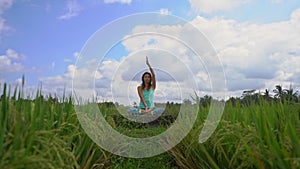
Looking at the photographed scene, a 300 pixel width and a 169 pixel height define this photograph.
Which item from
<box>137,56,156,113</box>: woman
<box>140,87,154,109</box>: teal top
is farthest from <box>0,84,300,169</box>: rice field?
<box>140,87,154,109</box>: teal top

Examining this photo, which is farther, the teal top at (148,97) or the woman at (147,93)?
the teal top at (148,97)

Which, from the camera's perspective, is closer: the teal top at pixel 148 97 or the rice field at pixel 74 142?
the rice field at pixel 74 142

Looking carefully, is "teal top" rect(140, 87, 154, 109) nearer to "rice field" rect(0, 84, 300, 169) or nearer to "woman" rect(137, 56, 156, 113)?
"woman" rect(137, 56, 156, 113)

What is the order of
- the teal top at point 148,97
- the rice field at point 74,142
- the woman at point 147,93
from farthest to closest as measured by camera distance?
the teal top at point 148,97, the woman at point 147,93, the rice field at point 74,142

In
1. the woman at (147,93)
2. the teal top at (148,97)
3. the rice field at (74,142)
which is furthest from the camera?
the teal top at (148,97)

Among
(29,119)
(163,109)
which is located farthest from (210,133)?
(163,109)

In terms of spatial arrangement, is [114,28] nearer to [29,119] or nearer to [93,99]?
[93,99]

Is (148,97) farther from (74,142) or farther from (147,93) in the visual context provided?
(74,142)

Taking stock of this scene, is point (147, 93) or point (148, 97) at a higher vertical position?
point (147, 93)

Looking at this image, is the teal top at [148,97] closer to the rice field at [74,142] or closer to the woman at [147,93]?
the woman at [147,93]

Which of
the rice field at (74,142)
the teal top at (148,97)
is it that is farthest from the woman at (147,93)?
the rice field at (74,142)

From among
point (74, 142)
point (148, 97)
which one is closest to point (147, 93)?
point (148, 97)

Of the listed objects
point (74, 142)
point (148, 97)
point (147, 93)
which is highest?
point (147, 93)

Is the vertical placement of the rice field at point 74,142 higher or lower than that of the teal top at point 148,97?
lower
